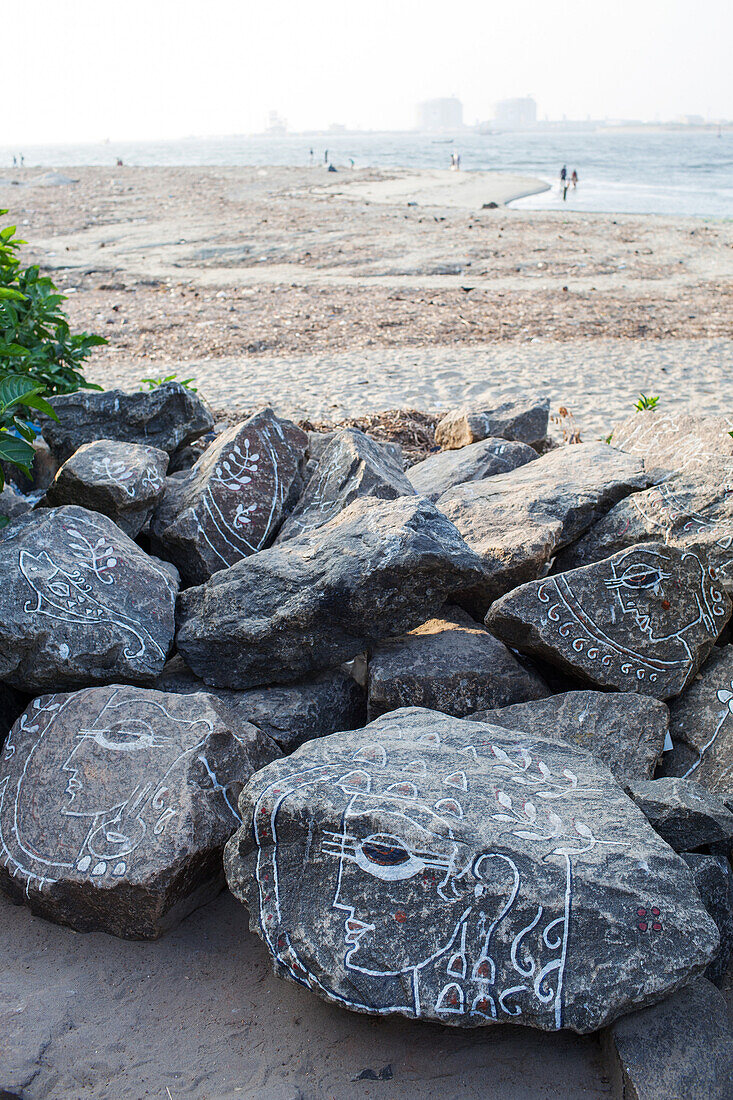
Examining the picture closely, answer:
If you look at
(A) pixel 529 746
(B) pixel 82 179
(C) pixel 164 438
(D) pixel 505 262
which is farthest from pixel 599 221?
(B) pixel 82 179

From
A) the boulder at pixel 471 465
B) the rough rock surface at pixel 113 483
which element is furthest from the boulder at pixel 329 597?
the boulder at pixel 471 465

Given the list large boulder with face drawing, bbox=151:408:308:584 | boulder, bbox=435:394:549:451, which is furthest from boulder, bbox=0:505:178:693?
boulder, bbox=435:394:549:451

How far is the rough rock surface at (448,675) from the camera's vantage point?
3.04 metres

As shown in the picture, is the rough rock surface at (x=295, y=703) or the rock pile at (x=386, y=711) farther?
the rough rock surface at (x=295, y=703)

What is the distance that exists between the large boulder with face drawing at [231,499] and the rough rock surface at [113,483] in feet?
0.52

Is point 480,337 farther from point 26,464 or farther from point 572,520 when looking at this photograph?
point 26,464

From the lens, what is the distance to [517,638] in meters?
3.18

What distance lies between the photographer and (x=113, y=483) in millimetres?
3656

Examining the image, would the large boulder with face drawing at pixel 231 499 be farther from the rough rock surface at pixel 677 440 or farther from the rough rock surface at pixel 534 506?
the rough rock surface at pixel 677 440

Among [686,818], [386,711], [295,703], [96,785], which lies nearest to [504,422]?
[386,711]

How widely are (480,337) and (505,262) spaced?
16.2 feet

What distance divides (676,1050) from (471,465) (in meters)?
3.00

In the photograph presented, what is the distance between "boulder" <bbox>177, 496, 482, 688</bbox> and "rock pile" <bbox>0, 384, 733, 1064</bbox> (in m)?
0.01

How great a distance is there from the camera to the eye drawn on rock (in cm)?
200
